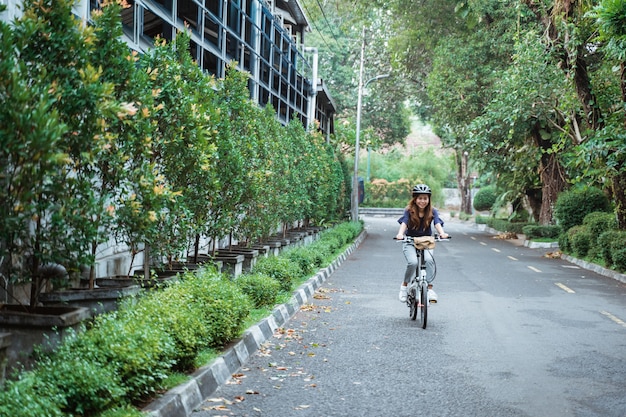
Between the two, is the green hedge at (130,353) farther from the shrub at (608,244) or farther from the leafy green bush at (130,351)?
the shrub at (608,244)

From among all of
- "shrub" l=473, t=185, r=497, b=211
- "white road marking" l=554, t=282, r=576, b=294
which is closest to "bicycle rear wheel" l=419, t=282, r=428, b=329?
"white road marking" l=554, t=282, r=576, b=294

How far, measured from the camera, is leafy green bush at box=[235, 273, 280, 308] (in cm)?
1063

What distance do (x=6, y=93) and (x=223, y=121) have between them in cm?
660

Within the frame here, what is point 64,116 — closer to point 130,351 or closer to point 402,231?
point 130,351

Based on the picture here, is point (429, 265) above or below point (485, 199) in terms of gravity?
below

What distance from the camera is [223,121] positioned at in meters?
11.6

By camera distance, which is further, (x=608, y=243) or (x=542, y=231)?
(x=542, y=231)

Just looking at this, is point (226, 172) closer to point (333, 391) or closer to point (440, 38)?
point (333, 391)

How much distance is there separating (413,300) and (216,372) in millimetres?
4538

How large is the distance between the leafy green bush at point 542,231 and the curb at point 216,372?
21.7 m

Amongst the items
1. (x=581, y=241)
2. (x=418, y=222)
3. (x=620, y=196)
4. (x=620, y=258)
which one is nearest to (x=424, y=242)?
(x=418, y=222)

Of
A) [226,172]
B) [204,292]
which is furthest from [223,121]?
[204,292]

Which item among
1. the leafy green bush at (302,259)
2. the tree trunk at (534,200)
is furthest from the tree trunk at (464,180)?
the leafy green bush at (302,259)

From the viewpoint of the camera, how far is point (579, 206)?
89.4 ft
